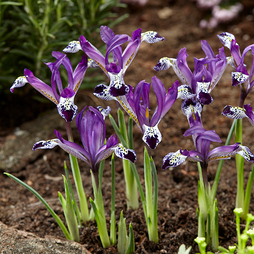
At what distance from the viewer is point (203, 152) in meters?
1.33

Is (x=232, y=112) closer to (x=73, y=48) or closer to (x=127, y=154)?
(x=127, y=154)

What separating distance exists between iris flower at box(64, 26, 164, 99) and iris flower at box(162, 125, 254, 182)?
0.97 ft

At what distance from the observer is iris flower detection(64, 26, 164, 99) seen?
1.18 m

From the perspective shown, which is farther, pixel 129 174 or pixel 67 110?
pixel 129 174

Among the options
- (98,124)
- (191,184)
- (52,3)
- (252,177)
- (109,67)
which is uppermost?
(52,3)

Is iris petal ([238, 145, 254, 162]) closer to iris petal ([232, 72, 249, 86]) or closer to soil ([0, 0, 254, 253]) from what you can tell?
iris petal ([232, 72, 249, 86])

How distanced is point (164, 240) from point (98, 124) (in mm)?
633

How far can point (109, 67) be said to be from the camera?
121 cm

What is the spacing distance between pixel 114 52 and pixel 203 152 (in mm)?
513

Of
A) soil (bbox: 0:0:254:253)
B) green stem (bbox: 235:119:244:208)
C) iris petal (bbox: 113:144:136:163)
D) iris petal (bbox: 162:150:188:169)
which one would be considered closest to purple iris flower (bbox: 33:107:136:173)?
iris petal (bbox: 113:144:136:163)

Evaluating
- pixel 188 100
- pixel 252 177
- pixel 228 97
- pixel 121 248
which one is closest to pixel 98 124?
pixel 188 100

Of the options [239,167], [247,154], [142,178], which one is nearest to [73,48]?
[247,154]

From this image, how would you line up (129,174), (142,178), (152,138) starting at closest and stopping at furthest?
(152,138)
(129,174)
(142,178)

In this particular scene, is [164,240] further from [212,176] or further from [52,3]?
[52,3]
